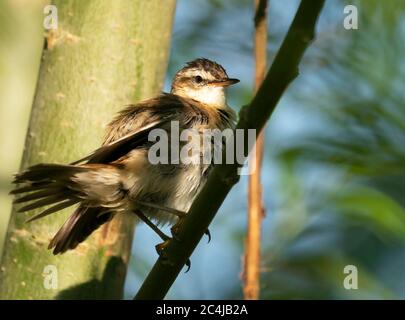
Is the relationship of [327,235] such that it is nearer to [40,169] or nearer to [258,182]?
[258,182]

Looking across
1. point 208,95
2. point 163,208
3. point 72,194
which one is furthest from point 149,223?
point 208,95

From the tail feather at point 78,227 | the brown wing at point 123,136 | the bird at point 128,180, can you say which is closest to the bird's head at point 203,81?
the bird at point 128,180

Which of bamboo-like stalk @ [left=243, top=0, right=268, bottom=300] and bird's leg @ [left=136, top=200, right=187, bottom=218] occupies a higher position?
bird's leg @ [left=136, top=200, right=187, bottom=218]

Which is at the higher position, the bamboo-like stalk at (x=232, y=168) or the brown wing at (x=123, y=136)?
the brown wing at (x=123, y=136)

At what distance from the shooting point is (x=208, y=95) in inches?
220

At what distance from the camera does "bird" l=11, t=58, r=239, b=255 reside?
4137mm

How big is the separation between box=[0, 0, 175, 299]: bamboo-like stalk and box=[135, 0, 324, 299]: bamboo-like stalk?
3.57ft

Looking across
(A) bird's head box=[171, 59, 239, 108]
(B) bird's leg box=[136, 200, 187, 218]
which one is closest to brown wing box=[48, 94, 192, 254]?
(B) bird's leg box=[136, 200, 187, 218]

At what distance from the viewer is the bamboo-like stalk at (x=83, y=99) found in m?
4.25

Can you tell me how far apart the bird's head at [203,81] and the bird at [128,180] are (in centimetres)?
64

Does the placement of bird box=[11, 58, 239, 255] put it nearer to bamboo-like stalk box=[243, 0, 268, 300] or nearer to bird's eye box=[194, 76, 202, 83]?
bamboo-like stalk box=[243, 0, 268, 300]

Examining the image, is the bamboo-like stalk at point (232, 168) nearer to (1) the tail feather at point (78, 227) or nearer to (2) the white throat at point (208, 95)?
(1) the tail feather at point (78, 227)
